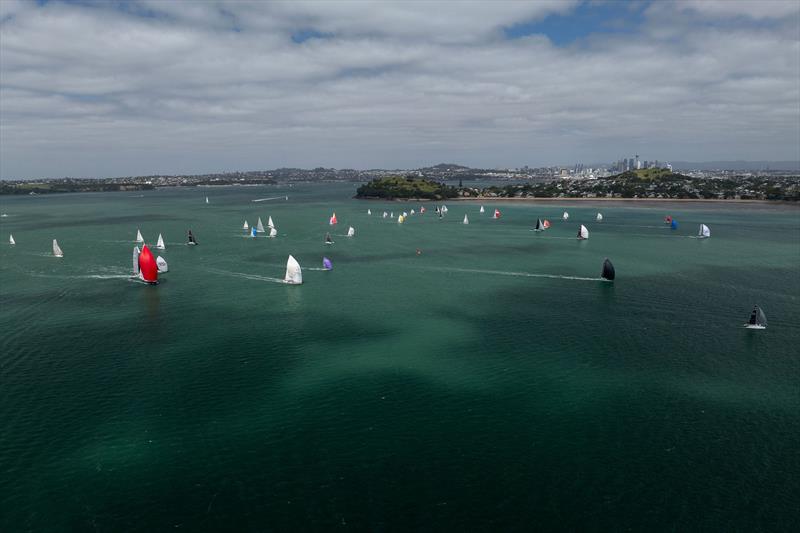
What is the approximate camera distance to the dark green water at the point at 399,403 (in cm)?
2536

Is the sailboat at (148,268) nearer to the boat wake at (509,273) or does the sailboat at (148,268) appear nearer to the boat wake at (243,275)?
the boat wake at (243,275)

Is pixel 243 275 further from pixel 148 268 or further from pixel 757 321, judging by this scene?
pixel 757 321

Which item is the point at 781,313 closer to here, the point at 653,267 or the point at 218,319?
the point at 653,267

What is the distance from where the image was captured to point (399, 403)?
35.3 meters

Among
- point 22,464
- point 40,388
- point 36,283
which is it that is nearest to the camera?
point 22,464

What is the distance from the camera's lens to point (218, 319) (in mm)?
53719

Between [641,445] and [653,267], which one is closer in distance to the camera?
[641,445]

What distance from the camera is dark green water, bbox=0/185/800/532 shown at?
25.4 m

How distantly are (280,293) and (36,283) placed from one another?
33.2 metres

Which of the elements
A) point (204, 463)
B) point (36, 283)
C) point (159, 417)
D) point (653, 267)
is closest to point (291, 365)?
point (159, 417)

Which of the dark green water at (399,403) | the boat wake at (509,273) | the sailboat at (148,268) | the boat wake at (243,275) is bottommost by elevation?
the dark green water at (399,403)

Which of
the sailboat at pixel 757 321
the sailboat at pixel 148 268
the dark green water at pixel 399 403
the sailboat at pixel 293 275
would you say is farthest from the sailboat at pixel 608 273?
the sailboat at pixel 148 268

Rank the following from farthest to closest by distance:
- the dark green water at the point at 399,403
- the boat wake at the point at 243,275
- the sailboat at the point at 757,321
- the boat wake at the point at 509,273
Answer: the boat wake at the point at 509,273, the boat wake at the point at 243,275, the sailboat at the point at 757,321, the dark green water at the point at 399,403

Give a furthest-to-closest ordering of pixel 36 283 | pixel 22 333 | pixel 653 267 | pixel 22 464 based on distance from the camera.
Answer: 1. pixel 653 267
2. pixel 36 283
3. pixel 22 333
4. pixel 22 464
